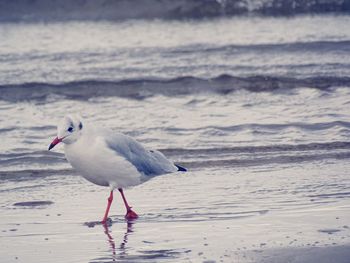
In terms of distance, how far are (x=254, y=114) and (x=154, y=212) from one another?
16.0 ft

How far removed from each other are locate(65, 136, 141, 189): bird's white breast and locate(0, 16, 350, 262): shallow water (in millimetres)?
300

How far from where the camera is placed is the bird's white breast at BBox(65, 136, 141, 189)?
24.4 ft

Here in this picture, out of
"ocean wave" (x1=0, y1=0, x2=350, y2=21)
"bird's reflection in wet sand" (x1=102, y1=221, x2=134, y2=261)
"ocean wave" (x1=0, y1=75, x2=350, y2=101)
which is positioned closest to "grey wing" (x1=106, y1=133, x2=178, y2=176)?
"bird's reflection in wet sand" (x1=102, y1=221, x2=134, y2=261)

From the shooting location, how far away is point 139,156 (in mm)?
7957

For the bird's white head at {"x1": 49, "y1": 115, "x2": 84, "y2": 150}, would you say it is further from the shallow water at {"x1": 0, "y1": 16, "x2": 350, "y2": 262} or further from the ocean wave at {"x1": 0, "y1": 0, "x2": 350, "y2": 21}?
the ocean wave at {"x1": 0, "y1": 0, "x2": 350, "y2": 21}

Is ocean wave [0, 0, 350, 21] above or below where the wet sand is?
above

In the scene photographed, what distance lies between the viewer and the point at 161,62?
1725cm

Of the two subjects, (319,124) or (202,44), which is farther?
(202,44)

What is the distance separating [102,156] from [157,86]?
791 cm

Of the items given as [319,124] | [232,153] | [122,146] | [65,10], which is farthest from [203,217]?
[65,10]

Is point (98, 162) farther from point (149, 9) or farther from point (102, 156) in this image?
point (149, 9)

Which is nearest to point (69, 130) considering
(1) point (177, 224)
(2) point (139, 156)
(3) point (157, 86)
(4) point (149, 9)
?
(2) point (139, 156)

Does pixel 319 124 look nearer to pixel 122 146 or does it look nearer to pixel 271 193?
pixel 271 193

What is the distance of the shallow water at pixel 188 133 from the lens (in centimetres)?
656
